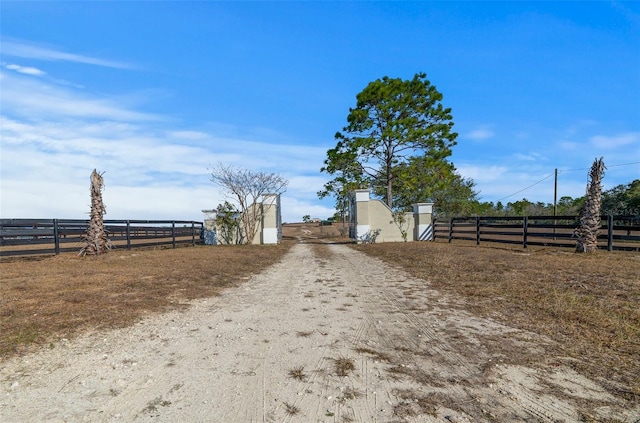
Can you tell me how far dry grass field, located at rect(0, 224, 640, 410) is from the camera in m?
3.46

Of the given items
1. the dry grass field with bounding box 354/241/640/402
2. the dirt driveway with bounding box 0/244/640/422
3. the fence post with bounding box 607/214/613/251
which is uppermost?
the fence post with bounding box 607/214/613/251

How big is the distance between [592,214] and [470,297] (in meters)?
8.81

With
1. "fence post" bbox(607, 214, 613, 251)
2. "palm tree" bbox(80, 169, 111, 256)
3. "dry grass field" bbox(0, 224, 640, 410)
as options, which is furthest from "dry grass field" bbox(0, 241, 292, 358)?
"fence post" bbox(607, 214, 613, 251)

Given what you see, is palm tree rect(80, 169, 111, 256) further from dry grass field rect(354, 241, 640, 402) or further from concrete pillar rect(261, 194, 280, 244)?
dry grass field rect(354, 241, 640, 402)

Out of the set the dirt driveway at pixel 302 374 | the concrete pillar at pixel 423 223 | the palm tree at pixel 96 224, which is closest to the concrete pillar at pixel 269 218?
the concrete pillar at pixel 423 223

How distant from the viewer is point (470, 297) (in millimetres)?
5754

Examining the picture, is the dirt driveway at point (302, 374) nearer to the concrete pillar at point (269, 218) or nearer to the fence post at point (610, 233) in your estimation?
the fence post at point (610, 233)

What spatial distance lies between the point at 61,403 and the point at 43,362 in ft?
3.13

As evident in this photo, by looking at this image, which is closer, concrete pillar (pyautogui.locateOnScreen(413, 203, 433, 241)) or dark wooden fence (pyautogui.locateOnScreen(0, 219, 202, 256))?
dark wooden fence (pyautogui.locateOnScreen(0, 219, 202, 256))

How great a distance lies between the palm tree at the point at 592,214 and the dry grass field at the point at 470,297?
1.87 meters

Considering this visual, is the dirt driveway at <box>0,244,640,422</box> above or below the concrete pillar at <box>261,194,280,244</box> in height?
below

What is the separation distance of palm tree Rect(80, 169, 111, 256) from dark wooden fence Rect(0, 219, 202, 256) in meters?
0.95

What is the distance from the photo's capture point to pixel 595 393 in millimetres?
2568

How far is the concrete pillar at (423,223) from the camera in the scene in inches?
826
